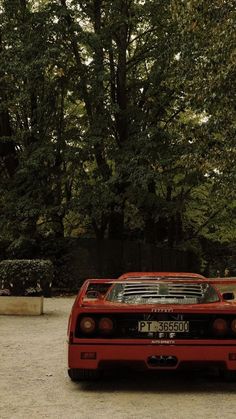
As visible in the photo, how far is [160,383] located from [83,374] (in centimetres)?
80

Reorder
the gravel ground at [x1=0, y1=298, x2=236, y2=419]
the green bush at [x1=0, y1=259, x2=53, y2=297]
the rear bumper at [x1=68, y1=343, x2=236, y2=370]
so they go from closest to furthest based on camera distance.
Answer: the gravel ground at [x1=0, y1=298, x2=236, y2=419], the rear bumper at [x1=68, y1=343, x2=236, y2=370], the green bush at [x1=0, y1=259, x2=53, y2=297]

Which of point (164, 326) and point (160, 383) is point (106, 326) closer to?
point (164, 326)

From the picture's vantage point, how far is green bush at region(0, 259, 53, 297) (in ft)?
49.6

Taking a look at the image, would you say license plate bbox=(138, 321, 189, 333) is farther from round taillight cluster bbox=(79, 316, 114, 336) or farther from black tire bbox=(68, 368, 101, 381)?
black tire bbox=(68, 368, 101, 381)

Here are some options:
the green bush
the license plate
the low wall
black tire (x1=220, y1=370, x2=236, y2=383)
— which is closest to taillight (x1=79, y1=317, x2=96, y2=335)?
the license plate

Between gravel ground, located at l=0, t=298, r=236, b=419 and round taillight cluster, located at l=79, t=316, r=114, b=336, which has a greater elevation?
round taillight cluster, located at l=79, t=316, r=114, b=336

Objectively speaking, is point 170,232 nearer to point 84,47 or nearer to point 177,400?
point 84,47

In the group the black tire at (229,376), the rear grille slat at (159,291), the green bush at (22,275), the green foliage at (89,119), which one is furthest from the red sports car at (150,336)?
the green foliage at (89,119)

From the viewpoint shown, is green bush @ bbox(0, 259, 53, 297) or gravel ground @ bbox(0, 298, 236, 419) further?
green bush @ bbox(0, 259, 53, 297)

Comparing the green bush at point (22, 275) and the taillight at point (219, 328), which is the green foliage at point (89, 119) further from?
the taillight at point (219, 328)

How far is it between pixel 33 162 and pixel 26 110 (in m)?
4.18

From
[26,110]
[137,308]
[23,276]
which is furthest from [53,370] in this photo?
[26,110]

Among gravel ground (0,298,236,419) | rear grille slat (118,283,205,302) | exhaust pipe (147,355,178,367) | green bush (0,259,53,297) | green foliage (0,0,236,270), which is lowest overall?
gravel ground (0,298,236,419)

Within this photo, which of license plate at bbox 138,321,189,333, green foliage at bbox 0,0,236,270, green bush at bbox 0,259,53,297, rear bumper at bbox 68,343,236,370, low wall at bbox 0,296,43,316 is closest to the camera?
rear bumper at bbox 68,343,236,370
